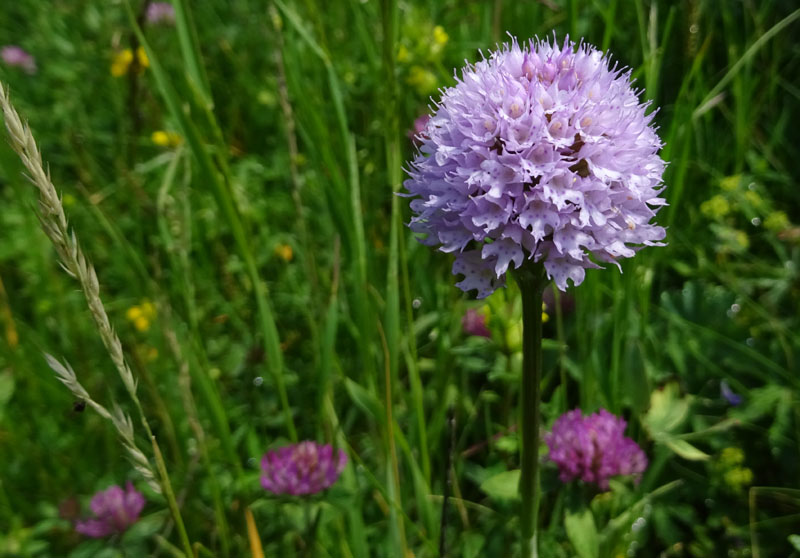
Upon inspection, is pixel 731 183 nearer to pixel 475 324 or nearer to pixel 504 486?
pixel 475 324

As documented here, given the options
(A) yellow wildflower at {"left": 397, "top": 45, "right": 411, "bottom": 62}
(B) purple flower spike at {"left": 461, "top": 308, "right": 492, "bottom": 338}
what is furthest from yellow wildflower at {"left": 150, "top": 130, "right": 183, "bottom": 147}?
(B) purple flower spike at {"left": 461, "top": 308, "right": 492, "bottom": 338}

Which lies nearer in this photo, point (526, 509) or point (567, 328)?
point (526, 509)

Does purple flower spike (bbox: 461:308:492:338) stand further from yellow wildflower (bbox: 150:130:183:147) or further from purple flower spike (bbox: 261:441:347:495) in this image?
yellow wildflower (bbox: 150:130:183:147)

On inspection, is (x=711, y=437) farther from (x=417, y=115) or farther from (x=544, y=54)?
(x=417, y=115)

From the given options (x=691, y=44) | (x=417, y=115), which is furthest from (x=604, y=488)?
(x=417, y=115)

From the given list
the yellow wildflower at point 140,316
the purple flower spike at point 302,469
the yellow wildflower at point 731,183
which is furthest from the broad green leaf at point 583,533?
the yellow wildflower at point 140,316

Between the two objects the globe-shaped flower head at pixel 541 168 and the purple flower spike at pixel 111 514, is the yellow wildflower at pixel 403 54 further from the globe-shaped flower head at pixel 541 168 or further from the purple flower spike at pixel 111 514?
the purple flower spike at pixel 111 514
